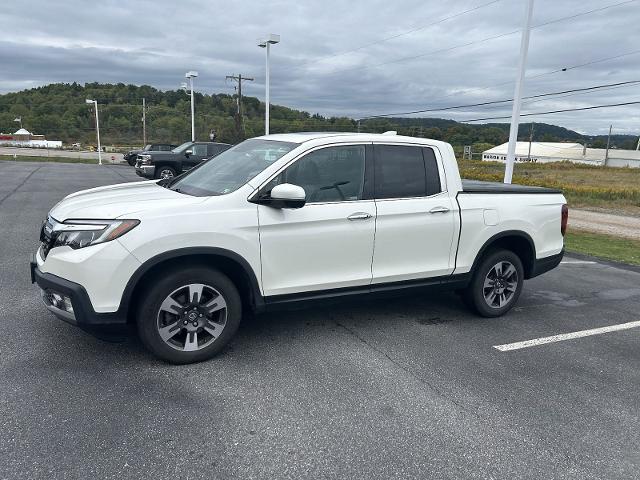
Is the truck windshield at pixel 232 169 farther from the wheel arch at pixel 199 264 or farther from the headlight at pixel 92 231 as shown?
the headlight at pixel 92 231

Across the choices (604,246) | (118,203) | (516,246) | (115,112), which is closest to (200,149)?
(604,246)

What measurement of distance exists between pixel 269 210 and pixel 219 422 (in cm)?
166

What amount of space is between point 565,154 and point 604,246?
4530 inches

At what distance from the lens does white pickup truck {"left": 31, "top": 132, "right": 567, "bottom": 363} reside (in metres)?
3.71

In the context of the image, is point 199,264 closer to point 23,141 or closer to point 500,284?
point 500,284

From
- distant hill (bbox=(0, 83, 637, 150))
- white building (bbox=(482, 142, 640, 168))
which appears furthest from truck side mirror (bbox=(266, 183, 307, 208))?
white building (bbox=(482, 142, 640, 168))

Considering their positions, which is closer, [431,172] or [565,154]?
[431,172]

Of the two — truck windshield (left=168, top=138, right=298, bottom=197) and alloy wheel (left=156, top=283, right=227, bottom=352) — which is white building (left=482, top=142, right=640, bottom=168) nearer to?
truck windshield (left=168, top=138, right=298, bottom=197)

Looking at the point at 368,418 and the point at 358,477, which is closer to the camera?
the point at 358,477

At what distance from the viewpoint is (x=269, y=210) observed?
4.11 meters

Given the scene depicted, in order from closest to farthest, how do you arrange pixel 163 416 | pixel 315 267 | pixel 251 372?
pixel 163 416 → pixel 251 372 → pixel 315 267

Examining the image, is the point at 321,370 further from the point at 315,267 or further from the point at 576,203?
the point at 576,203

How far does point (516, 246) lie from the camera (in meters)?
5.71

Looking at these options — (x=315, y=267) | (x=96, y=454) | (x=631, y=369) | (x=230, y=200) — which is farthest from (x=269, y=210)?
(x=631, y=369)
